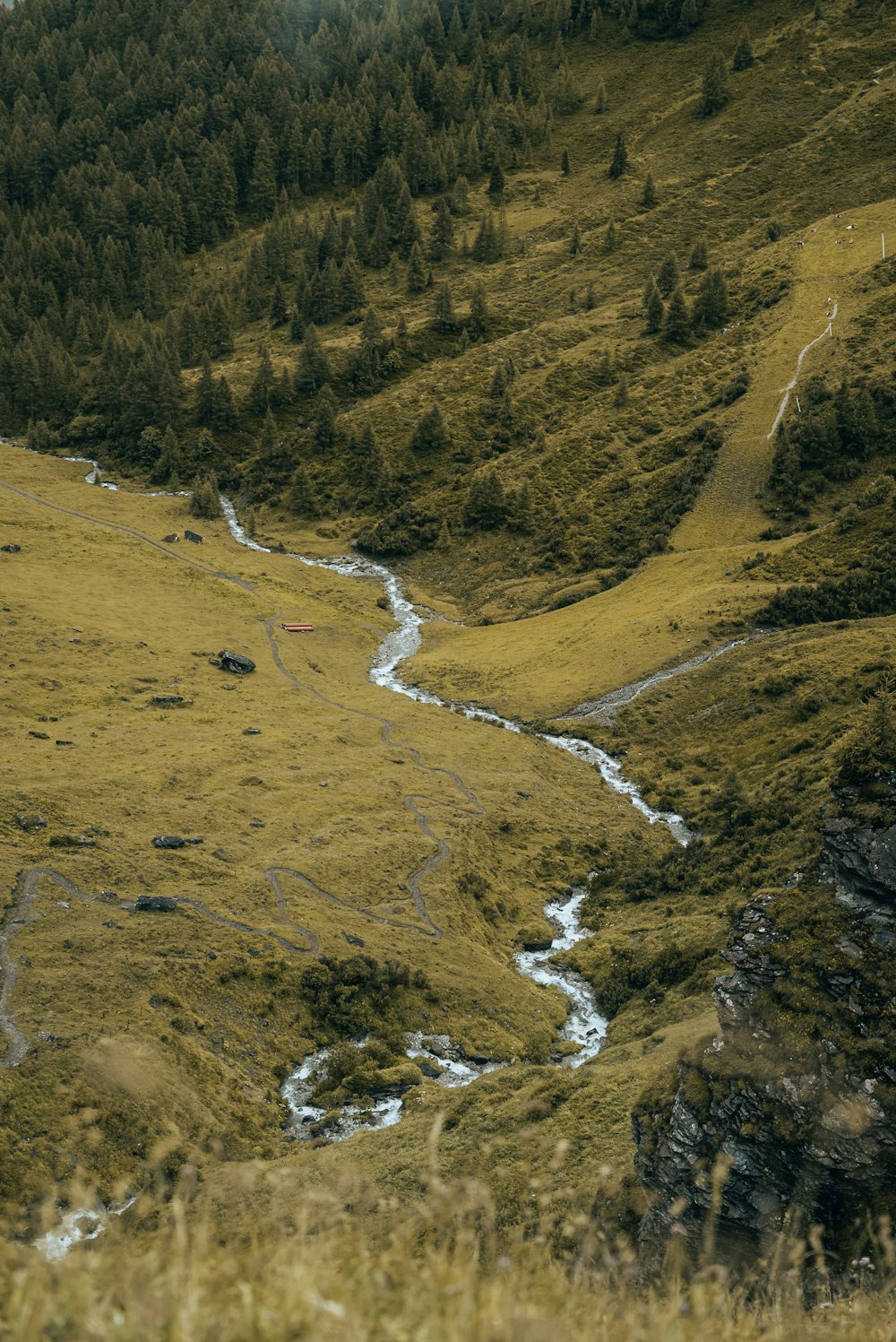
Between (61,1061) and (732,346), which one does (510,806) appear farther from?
(732,346)

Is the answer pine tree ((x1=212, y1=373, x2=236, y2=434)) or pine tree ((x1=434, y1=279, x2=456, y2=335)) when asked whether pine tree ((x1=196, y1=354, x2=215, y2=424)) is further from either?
pine tree ((x1=434, y1=279, x2=456, y2=335))

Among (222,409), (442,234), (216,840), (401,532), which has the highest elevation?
(442,234)

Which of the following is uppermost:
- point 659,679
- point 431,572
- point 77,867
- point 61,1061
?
point 61,1061

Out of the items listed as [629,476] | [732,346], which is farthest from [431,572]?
[732,346]

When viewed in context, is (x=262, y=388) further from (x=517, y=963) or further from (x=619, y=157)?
(x=517, y=963)

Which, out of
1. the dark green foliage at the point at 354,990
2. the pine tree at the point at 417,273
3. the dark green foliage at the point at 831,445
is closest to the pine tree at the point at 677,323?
the dark green foliage at the point at 831,445

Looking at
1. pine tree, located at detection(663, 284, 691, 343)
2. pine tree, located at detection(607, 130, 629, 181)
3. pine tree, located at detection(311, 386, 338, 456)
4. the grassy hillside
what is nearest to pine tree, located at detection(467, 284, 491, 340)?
the grassy hillside

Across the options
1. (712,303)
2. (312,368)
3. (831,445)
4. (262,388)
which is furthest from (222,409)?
(831,445)
